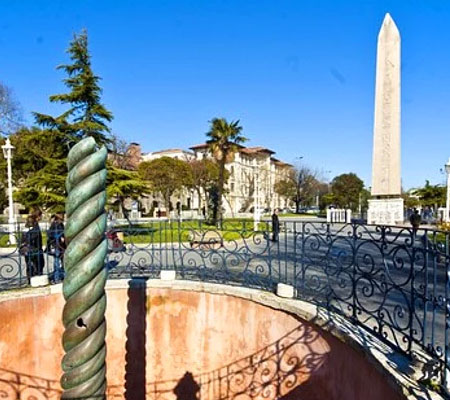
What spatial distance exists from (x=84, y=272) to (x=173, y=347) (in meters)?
4.42

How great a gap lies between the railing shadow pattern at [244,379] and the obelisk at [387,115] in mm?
12141

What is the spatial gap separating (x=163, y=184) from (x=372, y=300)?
35369mm

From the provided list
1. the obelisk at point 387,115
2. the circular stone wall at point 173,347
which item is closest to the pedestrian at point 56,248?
the circular stone wall at point 173,347

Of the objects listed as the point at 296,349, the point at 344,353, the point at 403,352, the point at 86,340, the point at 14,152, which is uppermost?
the point at 14,152

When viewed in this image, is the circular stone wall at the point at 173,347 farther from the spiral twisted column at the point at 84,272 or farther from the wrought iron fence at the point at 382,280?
the spiral twisted column at the point at 84,272

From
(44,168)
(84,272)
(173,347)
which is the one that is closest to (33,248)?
(173,347)

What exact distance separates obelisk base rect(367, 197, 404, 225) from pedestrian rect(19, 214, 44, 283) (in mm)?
14022

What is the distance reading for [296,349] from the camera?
15.2 ft

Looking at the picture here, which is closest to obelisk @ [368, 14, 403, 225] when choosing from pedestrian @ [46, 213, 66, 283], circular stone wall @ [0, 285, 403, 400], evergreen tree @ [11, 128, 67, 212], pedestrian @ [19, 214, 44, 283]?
circular stone wall @ [0, 285, 403, 400]

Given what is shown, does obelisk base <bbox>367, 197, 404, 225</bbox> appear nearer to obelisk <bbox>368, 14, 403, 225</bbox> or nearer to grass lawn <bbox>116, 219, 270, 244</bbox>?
obelisk <bbox>368, 14, 403, 225</bbox>

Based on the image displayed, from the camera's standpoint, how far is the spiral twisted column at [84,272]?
1894mm

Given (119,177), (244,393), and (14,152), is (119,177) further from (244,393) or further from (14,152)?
(244,393)

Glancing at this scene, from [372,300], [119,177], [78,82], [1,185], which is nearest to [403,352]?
[372,300]

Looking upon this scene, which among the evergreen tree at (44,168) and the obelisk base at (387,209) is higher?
the evergreen tree at (44,168)
